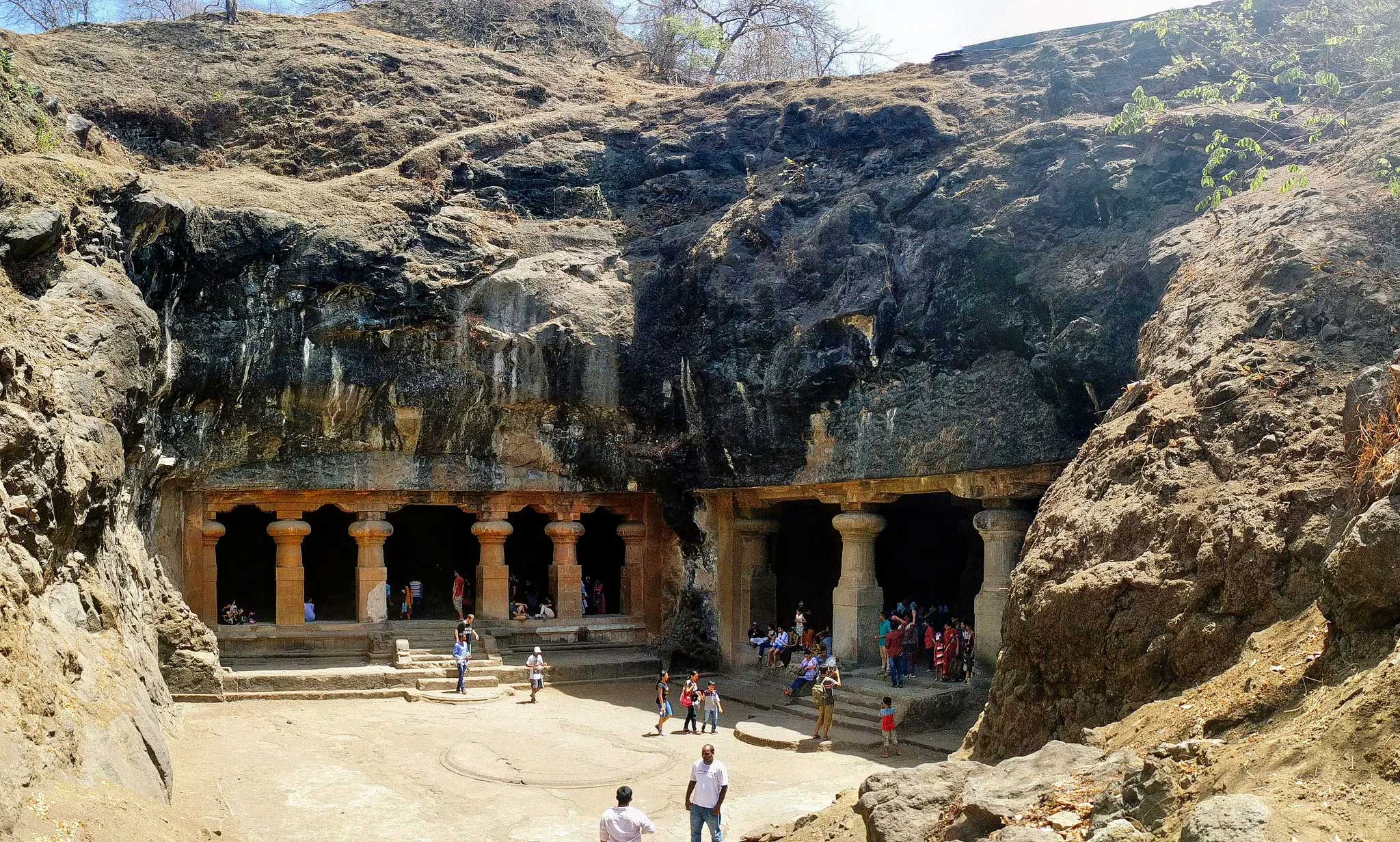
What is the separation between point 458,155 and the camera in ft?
68.7

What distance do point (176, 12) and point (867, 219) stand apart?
22552mm

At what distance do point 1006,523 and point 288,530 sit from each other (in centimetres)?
1206

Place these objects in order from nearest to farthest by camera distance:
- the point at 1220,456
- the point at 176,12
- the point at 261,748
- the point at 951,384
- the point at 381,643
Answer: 1. the point at 1220,456
2. the point at 261,748
3. the point at 951,384
4. the point at 381,643
5. the point at 176,12

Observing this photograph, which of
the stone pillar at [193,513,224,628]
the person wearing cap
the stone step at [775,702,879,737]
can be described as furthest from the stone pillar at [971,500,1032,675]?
the stone pillar at [193,513,224,628]

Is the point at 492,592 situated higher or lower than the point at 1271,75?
lower

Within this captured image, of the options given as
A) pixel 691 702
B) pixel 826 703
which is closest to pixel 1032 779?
pixel 826 703

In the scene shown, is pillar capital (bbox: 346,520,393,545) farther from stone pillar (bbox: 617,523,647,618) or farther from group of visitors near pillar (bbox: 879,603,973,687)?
group of visitors near pillar (bbox: 879,603,973,687)

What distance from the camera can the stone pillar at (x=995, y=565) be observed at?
1541cm

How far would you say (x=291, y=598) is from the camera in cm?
1970

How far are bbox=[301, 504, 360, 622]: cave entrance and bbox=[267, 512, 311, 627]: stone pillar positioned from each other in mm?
3752

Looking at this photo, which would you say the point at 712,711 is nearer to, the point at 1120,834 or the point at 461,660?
the point at 461,660

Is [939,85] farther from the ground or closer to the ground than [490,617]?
farther from the ground

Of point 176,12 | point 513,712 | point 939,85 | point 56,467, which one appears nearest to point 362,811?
point 56,467

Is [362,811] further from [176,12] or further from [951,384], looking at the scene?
[176,12]
